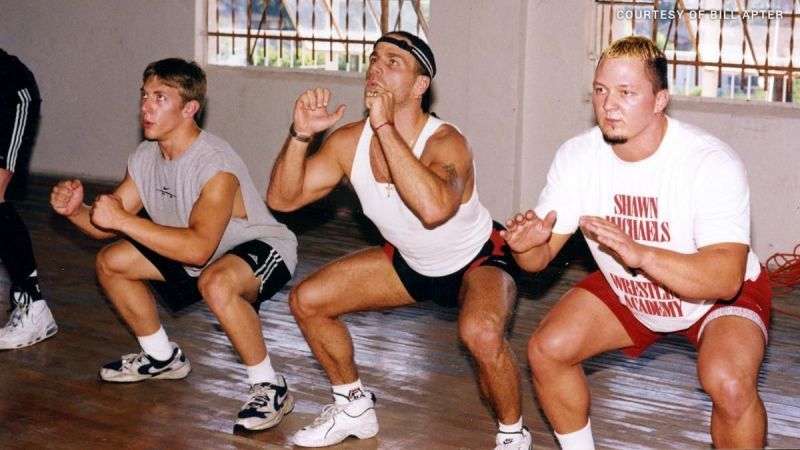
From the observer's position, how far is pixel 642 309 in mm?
3199

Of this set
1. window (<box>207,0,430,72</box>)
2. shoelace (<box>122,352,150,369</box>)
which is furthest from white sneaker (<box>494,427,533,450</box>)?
window (<box>207,0,430,72</box>)

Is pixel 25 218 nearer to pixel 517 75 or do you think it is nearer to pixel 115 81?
pixel 115 81

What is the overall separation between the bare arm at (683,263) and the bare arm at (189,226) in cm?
141

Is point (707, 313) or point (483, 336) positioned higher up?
point (707, 313)

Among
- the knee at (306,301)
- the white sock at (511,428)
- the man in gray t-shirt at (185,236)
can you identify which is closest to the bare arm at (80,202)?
the man in gray t-shirt at (185,236)

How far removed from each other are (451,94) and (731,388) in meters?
4.45

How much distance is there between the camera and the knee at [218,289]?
12.4 ft

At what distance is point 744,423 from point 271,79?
217 inches

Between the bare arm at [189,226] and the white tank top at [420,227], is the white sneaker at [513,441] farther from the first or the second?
the bare arm at [189,226]

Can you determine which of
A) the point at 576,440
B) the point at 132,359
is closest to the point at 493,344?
the point at 576,440

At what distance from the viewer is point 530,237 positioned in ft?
10.4

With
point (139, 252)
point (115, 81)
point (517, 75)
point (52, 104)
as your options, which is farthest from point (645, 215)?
point (52, 104)

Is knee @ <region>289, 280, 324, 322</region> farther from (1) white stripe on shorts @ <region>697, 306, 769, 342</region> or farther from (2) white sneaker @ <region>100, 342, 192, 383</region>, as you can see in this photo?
(1) white stripe on shorts @ <region>697, 306, 769, 342</region>

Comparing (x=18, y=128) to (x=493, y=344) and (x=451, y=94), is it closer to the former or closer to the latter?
(x=493, y=344)
